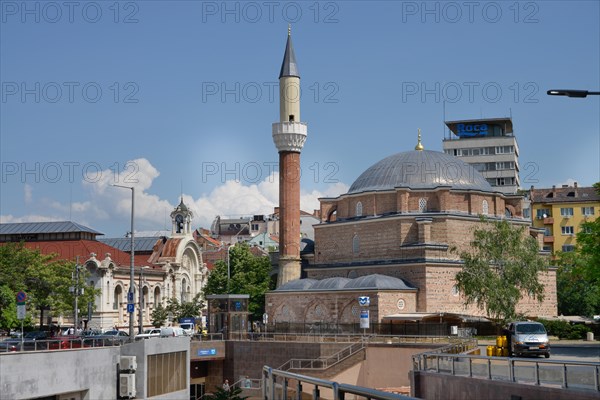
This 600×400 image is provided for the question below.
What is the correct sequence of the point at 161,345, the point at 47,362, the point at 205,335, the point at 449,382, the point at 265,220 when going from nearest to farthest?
the point at 449,382
the point at 47,362
the point at 161,345
the point at 205,335
the point at 265,220

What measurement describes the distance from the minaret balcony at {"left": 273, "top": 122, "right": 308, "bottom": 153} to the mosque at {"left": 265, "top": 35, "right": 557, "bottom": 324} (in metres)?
0.65

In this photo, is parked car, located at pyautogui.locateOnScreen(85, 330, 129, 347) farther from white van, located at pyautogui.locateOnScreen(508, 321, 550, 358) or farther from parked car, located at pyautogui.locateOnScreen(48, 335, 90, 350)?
white van, located at pyautogui.locateOnScreen(508, 321, 550, 358)

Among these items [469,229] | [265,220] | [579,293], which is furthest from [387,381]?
[265,220]

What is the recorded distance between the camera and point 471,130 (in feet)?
359

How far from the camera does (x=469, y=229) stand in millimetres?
63594

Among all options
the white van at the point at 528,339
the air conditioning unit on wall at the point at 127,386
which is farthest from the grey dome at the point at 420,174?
the air conditioning unit on wall at the point at 127,386

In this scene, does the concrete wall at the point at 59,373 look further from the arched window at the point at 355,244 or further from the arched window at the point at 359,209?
the arched window at the point at 359,209

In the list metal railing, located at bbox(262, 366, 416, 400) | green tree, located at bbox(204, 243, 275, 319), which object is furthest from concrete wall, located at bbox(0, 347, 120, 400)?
green tree, located at bbox(204, 243, 275, 319)

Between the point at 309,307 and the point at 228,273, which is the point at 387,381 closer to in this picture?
the point at 309,307

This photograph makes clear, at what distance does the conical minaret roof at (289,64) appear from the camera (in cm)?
6938

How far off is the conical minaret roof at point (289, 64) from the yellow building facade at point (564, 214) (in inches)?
1439

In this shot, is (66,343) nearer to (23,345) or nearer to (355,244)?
(23,345)

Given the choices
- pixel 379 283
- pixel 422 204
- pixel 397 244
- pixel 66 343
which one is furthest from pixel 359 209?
pixel 66 343

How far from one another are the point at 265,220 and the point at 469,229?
79.7 meters
